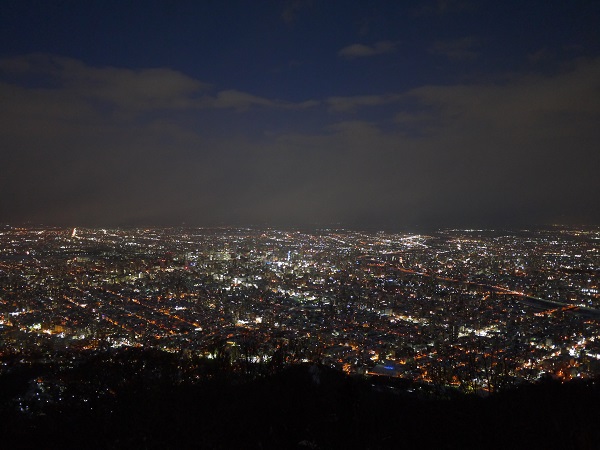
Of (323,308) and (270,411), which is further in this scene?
(323,308)

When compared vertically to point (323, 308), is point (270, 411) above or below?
above

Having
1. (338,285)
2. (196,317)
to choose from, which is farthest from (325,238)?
(196,317)

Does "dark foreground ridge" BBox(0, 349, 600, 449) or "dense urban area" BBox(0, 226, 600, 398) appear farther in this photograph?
"dense urban area" BBox(0, 226, 600, 398)

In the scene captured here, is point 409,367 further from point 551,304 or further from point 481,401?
point 551,304

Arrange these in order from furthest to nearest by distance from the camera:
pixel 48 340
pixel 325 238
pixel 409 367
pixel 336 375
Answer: pixel 325 238, pixel 48 340, pixel 409 367, pixel 336 375
